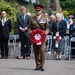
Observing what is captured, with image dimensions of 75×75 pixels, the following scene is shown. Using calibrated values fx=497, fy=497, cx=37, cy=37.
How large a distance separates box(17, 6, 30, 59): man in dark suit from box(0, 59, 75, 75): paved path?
0.82 m

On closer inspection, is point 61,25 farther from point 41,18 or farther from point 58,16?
point 41,18

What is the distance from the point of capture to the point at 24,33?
20.3 meters

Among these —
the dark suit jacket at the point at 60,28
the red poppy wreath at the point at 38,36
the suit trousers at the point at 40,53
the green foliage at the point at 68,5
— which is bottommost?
the suit trousers at the point at 40,53

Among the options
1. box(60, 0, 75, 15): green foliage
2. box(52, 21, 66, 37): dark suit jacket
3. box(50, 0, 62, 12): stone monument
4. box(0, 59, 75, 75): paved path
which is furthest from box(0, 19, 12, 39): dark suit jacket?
box(60, 0, 75, 15): green foliage

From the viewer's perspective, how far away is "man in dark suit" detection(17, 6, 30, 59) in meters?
20.2

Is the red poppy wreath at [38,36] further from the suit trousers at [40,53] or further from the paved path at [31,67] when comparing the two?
the paved path at [31,67]

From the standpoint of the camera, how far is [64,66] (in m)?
17.9

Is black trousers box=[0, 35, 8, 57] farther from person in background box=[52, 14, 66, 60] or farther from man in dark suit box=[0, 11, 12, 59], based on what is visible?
person in background box=[52, 14, 66, 60]

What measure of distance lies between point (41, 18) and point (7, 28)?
469cm

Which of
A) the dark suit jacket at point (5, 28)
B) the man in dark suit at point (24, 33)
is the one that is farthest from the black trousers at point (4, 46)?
the man in dark suit at point (24, 33)

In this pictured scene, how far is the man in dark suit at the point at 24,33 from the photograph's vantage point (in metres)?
20.2

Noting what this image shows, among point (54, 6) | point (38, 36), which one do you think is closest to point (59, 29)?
point (38, 36)

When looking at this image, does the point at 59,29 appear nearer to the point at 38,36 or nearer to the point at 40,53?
the point at 38,36

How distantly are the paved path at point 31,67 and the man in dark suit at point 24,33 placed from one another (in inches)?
32.1
